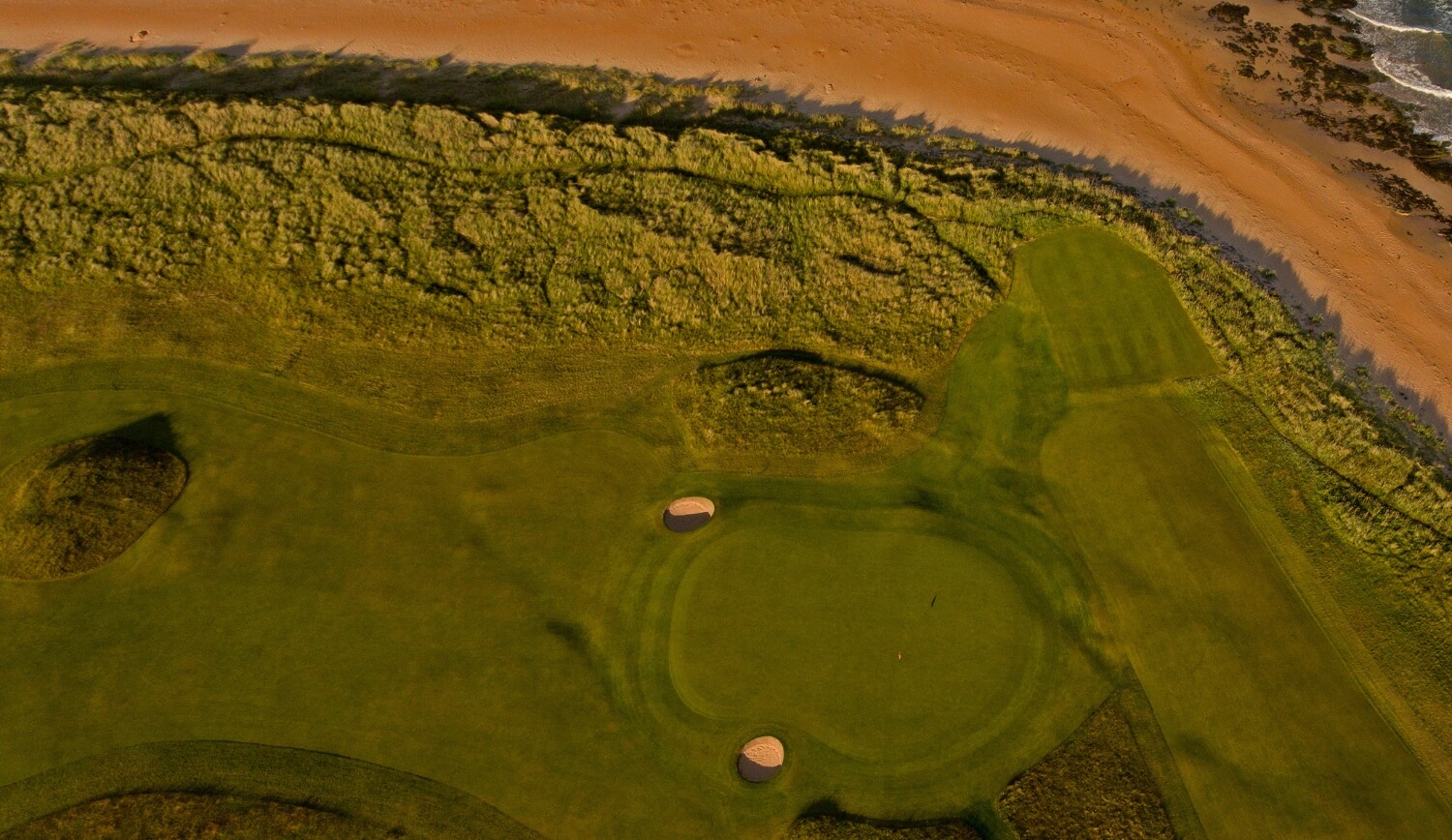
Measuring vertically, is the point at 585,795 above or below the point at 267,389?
below

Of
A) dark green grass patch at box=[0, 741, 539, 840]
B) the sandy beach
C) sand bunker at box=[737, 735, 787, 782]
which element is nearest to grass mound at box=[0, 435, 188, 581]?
dark green grass patch at box=[0, 741, 539, 840]

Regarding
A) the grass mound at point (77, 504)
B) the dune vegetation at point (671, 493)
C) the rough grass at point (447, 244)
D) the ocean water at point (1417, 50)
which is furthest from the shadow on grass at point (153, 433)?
the ocean water at point (1417, 50)

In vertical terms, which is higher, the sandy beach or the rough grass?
the sandy beach

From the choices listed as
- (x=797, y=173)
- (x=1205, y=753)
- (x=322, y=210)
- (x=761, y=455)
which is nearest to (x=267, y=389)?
(x=322, y=210)

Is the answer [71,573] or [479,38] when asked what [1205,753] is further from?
[479,38]

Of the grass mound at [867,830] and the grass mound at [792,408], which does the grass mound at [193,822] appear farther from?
the grass mound at [792,408]

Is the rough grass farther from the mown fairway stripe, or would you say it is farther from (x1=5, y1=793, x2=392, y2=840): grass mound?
(x1=5, y1=793, x2=392, y2=840): grass mound

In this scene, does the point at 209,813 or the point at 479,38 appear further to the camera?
the point at 479,38
